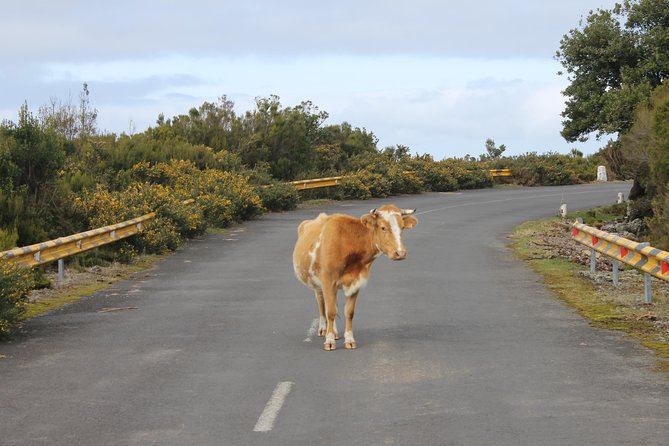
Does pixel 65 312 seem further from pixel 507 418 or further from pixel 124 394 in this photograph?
pixel 507 418

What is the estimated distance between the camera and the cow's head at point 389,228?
11422 mm

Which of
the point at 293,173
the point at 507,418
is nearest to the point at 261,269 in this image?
the point at 507,418

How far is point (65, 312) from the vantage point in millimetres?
15172

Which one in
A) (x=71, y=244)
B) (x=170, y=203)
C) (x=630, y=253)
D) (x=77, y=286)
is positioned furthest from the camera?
(x=170, y=203)

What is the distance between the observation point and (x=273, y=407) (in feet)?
28.5

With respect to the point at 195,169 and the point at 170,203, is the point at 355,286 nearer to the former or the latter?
the point at 170,203

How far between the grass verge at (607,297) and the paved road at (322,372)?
1.25 ft

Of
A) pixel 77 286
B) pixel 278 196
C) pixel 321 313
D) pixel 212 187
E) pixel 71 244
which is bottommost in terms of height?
pixel 77 286

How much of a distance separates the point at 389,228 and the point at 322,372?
2.16 metres

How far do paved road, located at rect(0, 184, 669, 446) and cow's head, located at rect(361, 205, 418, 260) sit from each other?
47.9 inches

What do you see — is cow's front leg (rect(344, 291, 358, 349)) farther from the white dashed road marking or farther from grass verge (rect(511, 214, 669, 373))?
grass verge (rect(511, 214, 669, 373))

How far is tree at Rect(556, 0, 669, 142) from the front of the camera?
3831 centimetres

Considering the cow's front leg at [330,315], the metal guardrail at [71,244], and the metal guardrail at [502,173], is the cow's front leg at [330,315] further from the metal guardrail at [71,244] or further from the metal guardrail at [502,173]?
the metal guardrail at [502,173]

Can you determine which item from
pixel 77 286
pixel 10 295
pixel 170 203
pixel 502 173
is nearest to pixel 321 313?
pixel 10 295
